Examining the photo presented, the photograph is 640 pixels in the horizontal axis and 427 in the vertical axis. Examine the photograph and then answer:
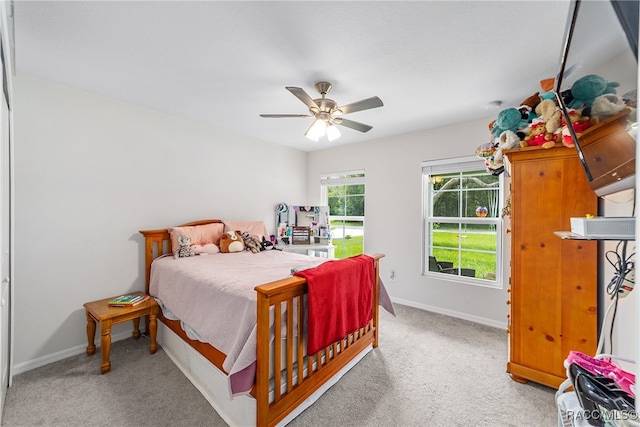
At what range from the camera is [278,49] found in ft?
5.78

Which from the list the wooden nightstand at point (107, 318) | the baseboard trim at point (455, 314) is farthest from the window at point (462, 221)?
the wooden nightstand at point (107, 318)

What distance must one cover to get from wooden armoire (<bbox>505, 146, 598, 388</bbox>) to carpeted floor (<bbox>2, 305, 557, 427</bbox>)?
28 centimetres

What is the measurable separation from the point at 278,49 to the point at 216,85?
2.68ft

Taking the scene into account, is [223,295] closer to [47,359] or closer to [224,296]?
[224,296]

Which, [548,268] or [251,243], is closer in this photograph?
[548,268]

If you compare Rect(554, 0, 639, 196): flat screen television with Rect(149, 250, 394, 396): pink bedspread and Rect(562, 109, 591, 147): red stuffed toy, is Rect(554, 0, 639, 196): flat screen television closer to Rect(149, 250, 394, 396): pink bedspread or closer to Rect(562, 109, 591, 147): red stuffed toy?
Rect(562, 109, 591, 147): red stuffed toy

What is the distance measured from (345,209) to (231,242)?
2017mm

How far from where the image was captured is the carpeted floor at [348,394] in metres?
1.66

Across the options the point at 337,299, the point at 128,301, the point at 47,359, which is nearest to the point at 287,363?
the point at 337,299

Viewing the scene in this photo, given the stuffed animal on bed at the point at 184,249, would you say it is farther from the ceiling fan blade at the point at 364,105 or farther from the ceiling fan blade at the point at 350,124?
the ceiling fan blade at the point at 364,105

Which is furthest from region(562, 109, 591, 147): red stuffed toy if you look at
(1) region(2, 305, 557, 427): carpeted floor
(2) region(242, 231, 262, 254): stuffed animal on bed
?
(2) region(242, 231, 262, 254): stuffed animal on bed

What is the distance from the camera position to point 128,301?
93.1 inches

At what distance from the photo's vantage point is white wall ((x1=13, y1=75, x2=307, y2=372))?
219 centimetres

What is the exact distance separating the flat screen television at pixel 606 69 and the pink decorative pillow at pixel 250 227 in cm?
315
